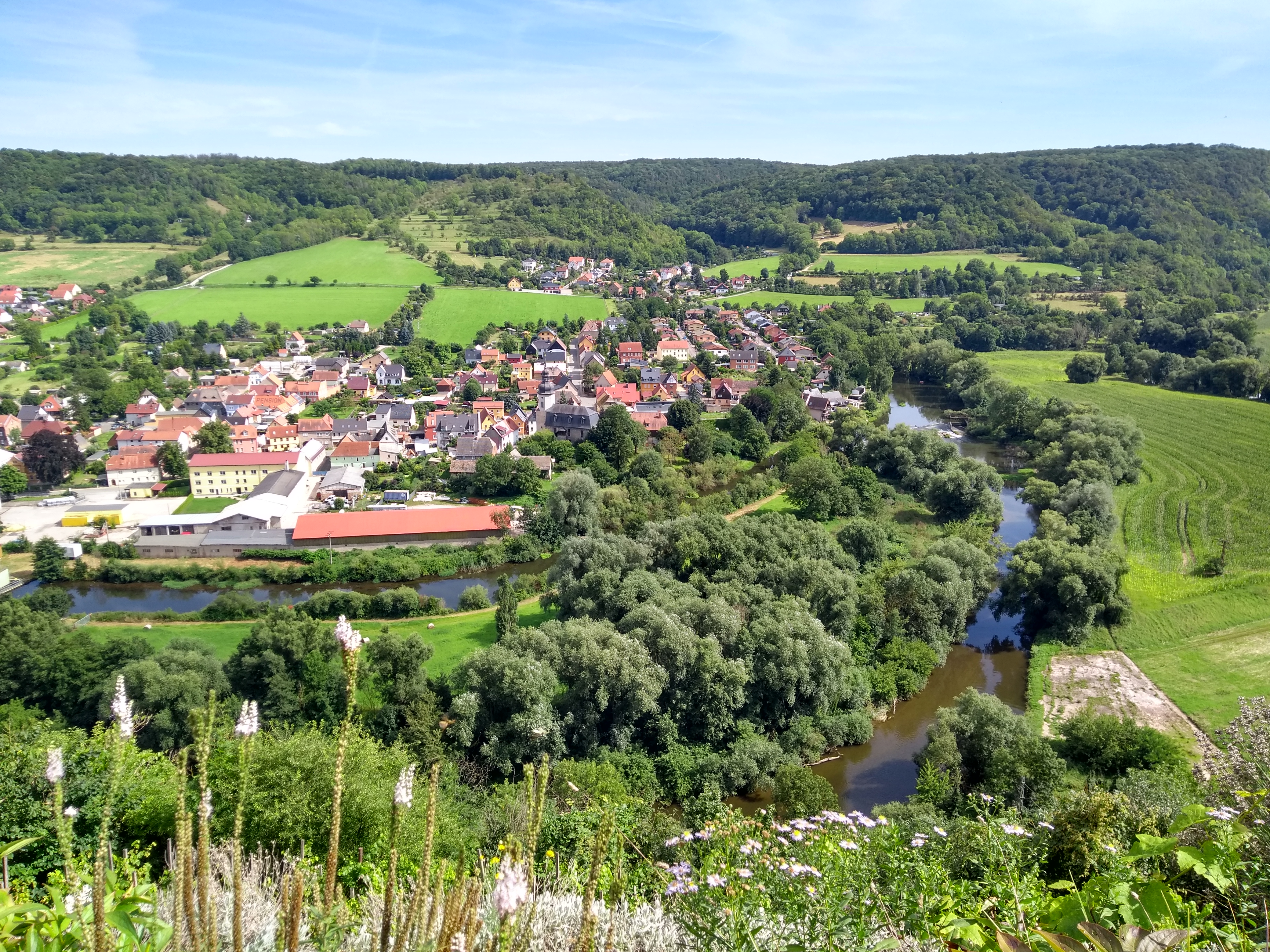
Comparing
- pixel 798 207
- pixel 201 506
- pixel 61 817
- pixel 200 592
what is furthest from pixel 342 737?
pixel 798 207

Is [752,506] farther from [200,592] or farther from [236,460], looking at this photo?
[236,460]

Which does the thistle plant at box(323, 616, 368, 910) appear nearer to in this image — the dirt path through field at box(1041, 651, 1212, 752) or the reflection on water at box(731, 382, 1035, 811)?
the reflection on water at box(731, 382, 1035, 811)

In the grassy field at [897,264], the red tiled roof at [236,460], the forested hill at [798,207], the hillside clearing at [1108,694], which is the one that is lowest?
the hillside clearing at [1108,694]

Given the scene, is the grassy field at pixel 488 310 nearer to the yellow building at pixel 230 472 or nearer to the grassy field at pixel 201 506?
the yellow building at pixel 230 472

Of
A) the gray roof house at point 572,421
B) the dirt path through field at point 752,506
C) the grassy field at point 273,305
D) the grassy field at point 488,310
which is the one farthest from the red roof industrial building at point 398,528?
the grassy field at point 273,305

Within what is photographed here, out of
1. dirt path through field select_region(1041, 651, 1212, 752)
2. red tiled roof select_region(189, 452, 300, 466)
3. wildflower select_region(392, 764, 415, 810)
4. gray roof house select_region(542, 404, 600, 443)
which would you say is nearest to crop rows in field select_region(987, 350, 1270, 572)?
dirt path through field select_region(1041, 651, 1212, 752)

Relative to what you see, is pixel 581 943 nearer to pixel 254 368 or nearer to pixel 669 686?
pixel 669 686
